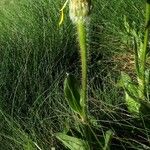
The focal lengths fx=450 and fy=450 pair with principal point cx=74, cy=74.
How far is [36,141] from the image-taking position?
76.3 inches

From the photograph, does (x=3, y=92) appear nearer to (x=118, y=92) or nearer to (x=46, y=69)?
(x=46, y=69)

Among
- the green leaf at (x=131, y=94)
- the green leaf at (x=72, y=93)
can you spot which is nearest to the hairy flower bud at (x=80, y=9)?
the green leaf at (x=72, y=93)

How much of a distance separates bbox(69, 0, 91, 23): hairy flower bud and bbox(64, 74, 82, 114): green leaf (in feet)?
1.21

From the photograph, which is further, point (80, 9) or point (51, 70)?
point (51, 70)

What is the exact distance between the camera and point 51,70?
2539mm

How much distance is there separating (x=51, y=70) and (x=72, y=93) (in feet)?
2.72

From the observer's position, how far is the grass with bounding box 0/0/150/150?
6.53ft

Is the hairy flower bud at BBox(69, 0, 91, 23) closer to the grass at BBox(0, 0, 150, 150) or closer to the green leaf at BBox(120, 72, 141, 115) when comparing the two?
the grass at BBox(0, 0, 150, 150)

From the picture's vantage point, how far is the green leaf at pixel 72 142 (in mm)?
1750

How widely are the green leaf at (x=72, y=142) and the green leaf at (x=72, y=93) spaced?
125mm

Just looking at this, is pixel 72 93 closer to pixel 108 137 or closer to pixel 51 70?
pixel 108 137

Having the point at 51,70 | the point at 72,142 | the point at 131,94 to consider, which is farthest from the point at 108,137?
the point at 51,70

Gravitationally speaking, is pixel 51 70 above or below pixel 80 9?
below

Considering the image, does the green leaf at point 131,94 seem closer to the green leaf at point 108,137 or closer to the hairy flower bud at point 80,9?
the green leaf at point 108,137
